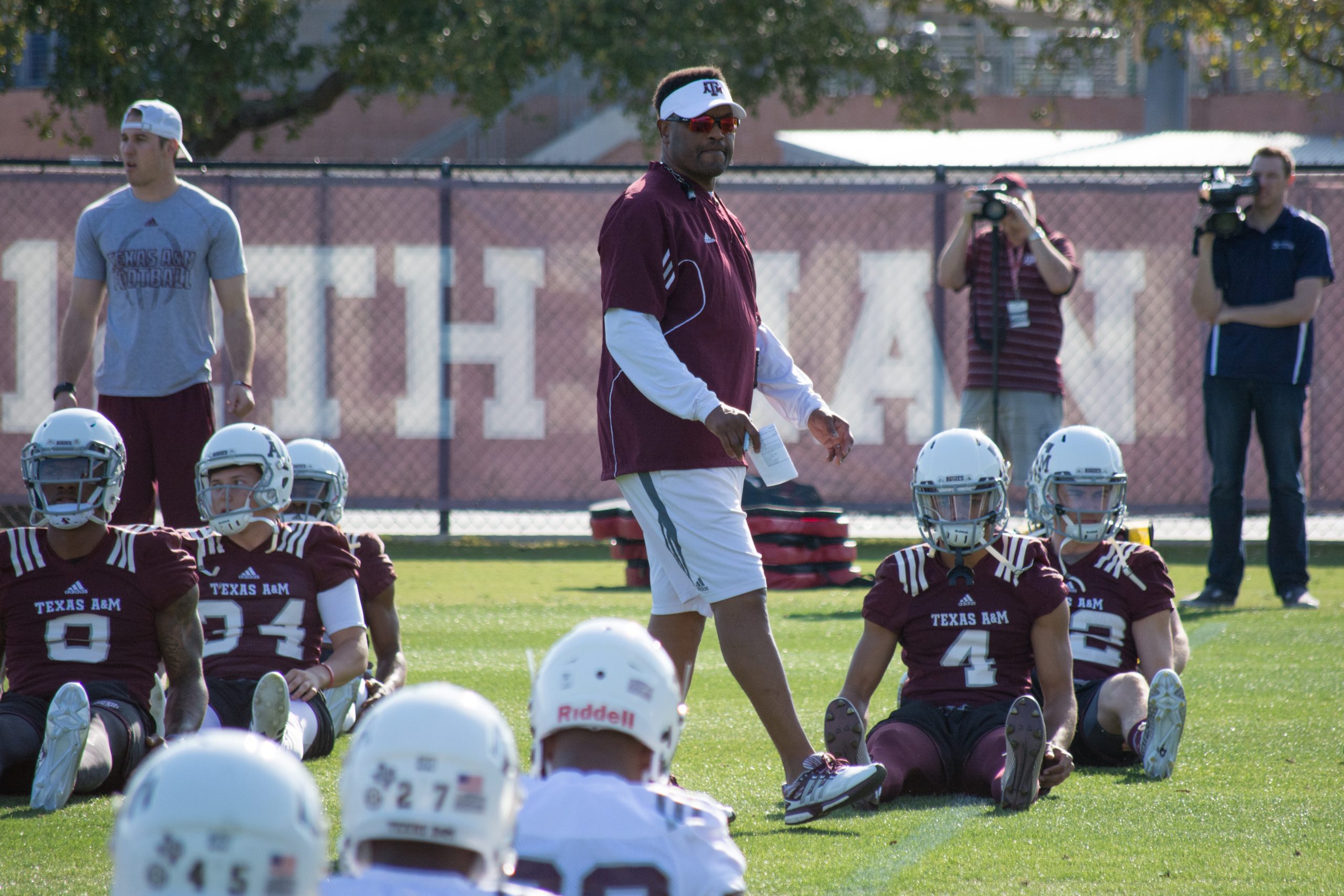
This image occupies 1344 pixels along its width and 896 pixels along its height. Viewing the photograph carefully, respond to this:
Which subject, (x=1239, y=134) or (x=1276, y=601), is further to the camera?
(x=1239, y=134)

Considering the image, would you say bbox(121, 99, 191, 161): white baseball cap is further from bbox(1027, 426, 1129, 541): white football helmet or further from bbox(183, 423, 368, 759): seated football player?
bbox(1027, 426, 1129, 541): white football helmet

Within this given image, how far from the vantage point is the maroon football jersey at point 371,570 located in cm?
593

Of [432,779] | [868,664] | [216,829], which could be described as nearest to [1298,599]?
[868,664]

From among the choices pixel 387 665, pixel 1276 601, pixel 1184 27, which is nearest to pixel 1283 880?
pixel 387 665

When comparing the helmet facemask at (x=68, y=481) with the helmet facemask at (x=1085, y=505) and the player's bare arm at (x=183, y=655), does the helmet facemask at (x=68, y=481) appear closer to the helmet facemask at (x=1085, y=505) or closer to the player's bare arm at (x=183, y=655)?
the player's bare arm at (x=183, y=655)

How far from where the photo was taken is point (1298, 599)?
27.4 ft

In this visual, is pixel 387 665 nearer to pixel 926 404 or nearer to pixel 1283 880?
pixel 1283 880

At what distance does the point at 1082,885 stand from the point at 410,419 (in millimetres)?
8579

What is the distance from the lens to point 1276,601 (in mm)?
8594

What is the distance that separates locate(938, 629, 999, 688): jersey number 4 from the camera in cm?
473

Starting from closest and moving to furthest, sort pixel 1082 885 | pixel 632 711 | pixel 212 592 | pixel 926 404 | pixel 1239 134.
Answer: pixel 632 711 < pixel 1082 885 < pixel 212 592 < pixel 926 404 < pixel 1239 134

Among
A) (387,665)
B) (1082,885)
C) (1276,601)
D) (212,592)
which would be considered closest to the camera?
(1082,885)

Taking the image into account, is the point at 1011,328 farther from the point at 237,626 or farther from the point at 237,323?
the point at 237,626

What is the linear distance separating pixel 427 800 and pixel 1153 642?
3743 mm
